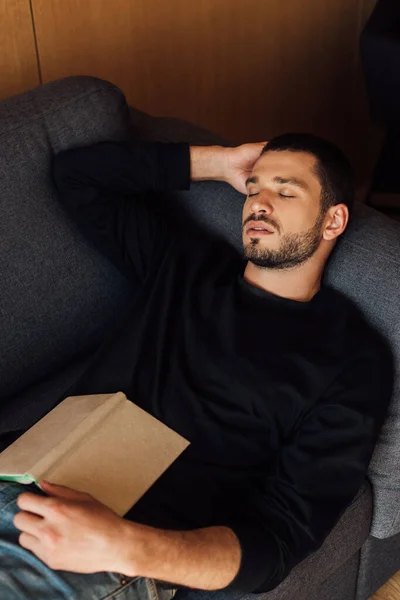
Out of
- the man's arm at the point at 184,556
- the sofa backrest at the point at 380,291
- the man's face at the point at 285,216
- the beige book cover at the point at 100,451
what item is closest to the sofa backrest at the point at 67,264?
the sofa backrest at the point at 380,291

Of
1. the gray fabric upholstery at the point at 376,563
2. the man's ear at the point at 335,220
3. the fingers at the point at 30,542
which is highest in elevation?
the man's ear at the point at 335,220

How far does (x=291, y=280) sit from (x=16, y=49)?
35.0 inches

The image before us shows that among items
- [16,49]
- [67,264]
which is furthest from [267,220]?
[16,49]

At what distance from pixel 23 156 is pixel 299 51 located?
1366 millimetres

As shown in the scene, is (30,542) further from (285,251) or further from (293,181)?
(293,181)

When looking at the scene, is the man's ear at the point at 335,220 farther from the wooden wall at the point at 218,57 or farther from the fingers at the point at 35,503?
the wooden wall at the point at 218,57

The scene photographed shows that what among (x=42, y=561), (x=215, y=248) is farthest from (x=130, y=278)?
(x=42, y=561)

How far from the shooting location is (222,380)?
4.21 ft

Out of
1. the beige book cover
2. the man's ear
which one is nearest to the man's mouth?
the man's ear

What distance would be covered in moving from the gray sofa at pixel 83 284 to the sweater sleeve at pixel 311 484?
0.38ft

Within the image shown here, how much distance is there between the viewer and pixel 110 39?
6.36 ft

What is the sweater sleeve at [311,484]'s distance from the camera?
1122 mm

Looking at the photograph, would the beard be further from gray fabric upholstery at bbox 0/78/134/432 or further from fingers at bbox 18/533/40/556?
fingers at bbox 18/533/40/556

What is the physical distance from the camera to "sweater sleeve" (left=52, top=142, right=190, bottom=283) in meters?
1.48
